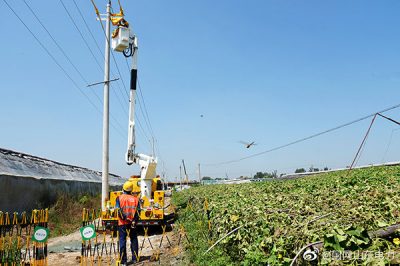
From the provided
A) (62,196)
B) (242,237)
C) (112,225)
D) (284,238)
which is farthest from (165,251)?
(62,196)

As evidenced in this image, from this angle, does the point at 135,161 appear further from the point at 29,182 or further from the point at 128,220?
the point at 128,220

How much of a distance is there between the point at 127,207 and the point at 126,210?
0.27 ft

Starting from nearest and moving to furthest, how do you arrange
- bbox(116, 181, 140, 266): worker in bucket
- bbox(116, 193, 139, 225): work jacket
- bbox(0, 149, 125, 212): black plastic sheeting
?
bbox(116, 181, 140, 266): worker in bucket < bbox(116, 193, 139, 225): work jacket < bbox(0, 149, 125, 212): black plastic sheeting

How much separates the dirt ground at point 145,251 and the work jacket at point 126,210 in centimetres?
86

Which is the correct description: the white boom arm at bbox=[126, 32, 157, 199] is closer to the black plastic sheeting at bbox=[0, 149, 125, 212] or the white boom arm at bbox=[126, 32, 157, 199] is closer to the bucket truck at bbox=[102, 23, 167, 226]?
the bucket truck at bbox=[102, 23, 167, 226]

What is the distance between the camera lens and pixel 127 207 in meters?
9.24

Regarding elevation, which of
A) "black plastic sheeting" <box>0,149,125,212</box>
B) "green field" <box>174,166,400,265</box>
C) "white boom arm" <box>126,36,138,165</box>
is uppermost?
"white boom arm" <box>126,36,138,165</box>

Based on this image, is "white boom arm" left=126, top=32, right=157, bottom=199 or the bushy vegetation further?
the bushy vegetation

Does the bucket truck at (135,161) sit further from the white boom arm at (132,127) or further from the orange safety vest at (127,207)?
the orange safety vest at (127,207)

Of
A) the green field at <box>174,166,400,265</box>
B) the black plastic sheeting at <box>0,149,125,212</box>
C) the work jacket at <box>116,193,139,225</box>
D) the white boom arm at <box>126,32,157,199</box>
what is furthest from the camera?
the white boom arm at <box>126,32,157,199</box>

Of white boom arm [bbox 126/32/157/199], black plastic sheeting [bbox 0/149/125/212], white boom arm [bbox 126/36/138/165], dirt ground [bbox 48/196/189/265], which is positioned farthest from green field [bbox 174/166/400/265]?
black plastic sheeting [bbox 0/149/125/212]

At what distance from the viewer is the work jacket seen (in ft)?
30.1

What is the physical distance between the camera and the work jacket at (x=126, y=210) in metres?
9.16

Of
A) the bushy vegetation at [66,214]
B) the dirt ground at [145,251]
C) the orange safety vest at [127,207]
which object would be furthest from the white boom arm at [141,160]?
the orange safety vest at [127,207]
